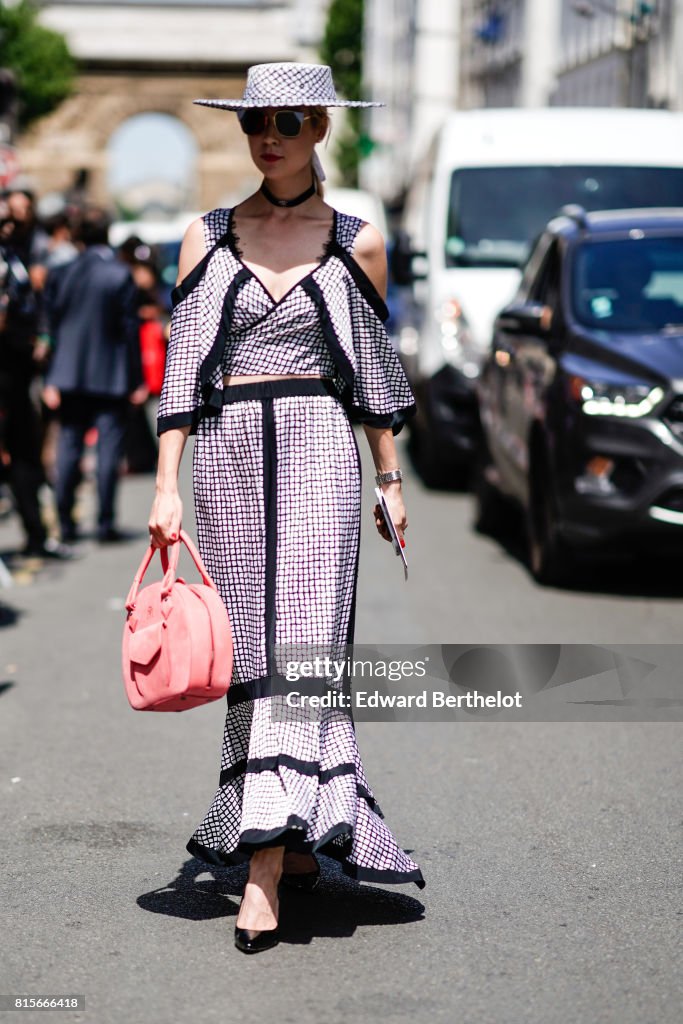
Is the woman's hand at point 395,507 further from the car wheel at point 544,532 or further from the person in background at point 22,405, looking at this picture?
the person in background at point 22,405

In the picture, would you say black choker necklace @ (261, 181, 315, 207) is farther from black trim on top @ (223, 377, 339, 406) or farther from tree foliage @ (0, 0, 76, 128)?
tree foliage @ (0, 0, 76, 128)

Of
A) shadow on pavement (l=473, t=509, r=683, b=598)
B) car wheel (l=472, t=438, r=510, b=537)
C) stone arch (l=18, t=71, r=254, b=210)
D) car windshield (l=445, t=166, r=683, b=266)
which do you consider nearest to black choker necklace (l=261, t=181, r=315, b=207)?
shadow on pavement (l=473, t=509, r=683, b=598)

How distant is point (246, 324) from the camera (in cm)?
470

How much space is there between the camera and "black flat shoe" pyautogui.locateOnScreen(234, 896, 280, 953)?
452 centimetres

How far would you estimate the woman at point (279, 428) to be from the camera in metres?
4.65

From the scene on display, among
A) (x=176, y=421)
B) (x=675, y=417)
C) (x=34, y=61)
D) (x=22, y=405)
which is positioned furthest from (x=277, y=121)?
(x=34, y=61)

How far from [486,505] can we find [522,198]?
3273mm

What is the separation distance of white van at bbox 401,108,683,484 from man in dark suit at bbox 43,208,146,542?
290 cm

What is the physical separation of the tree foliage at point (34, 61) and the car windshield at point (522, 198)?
41.3 meters

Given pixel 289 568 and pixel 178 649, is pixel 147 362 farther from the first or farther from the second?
pixel 178 649

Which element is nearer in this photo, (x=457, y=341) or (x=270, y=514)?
(x=270, y=514)

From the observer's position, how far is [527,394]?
35.1 ft

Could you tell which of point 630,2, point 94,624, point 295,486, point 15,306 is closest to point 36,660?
point 94,624

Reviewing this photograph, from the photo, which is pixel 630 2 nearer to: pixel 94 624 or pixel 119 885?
pixel 94 624
